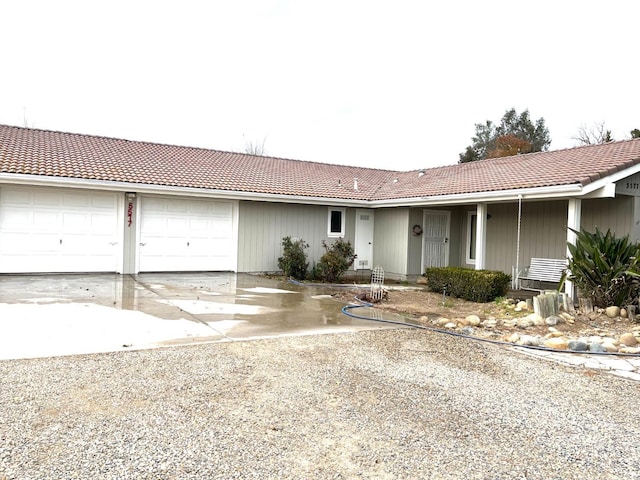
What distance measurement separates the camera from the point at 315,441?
331 centimetres

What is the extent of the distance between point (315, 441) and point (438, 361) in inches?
101

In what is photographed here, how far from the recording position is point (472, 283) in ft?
34.8

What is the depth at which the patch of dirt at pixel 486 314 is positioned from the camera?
7277mm

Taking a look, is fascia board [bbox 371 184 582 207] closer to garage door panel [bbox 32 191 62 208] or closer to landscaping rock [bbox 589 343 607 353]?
landscaping rock [bbox 589 343 607 353]

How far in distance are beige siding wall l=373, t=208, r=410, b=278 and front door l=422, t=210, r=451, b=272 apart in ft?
2.29

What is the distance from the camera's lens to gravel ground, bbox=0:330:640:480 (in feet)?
9.75

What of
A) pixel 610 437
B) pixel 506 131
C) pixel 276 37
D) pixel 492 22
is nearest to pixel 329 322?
pixel 610 437

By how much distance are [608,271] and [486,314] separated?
2.16 m

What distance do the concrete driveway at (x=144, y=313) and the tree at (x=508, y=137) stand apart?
31255mm

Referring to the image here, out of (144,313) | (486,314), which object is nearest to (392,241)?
Result: (486,314)

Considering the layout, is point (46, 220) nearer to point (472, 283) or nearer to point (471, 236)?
point (472, 283)

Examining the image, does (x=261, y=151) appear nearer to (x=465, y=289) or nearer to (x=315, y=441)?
(x=465, y=289)

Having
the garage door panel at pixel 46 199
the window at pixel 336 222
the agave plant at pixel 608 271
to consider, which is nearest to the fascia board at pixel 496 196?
the agave plant at pixel 608 271

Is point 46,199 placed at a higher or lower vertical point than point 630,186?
lower
